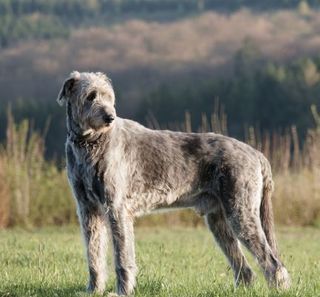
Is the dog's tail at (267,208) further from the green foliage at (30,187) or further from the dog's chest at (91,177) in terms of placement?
the green foliage at (30,187)

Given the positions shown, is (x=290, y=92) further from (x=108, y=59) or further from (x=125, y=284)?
(x=125, y=284)

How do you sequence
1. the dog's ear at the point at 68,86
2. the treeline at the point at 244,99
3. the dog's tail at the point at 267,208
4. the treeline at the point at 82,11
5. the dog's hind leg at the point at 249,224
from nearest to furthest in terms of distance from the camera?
the dog's ear at the point at 68,86 → the dog's hind leg at the point at 249,224 → the dog's tail at the point at 267,208 → the treeline at the point at 244,99 → the treeline at the point at 82,11

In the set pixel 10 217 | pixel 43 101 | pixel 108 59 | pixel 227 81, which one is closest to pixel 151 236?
pixel 10 217

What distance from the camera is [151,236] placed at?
600 inches

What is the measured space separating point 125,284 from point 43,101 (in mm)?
59119

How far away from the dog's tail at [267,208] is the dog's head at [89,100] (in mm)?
1652

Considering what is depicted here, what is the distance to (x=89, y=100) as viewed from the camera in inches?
313

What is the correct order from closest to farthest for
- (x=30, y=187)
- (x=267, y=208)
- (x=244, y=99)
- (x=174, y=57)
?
(x=267, y=208), (x=30, y=187), (x=244, y=99), (x=174, y=57)

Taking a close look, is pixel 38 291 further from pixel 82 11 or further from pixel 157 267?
pixel 82 11

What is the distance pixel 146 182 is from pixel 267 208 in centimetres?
122

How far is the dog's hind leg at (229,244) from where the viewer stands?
8586 millimetres

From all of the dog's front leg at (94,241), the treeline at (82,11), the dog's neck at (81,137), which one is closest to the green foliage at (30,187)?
the dog's front leg at (94,241)

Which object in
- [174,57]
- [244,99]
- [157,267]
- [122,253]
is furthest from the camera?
[174,57]

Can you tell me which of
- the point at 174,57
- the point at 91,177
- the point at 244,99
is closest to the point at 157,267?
the point at 91,177
